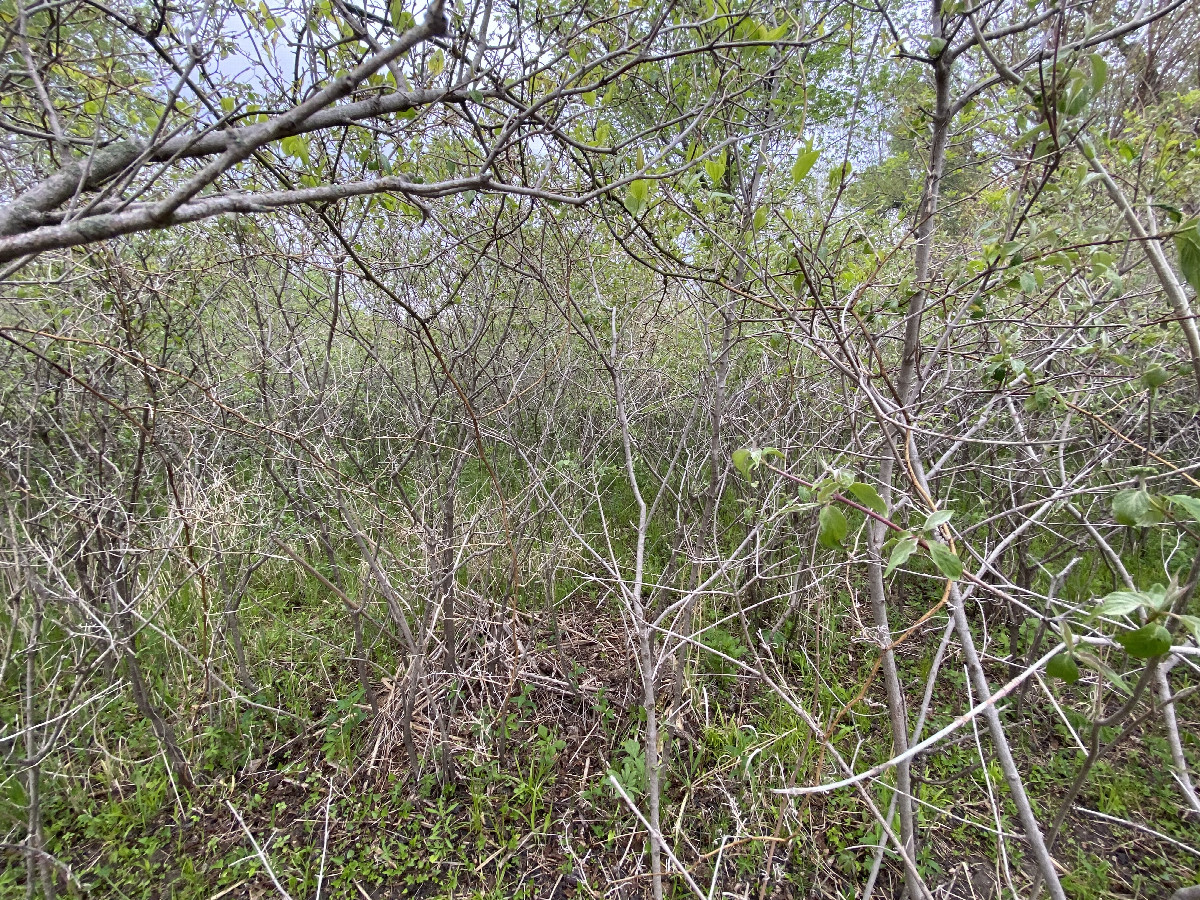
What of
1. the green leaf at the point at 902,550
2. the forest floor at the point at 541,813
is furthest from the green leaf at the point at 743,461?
the forest floor at the point at 541,813

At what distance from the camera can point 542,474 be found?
261cm

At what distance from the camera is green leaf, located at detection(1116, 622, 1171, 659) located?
2.09ft

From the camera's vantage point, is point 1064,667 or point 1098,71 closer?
point 1064,667

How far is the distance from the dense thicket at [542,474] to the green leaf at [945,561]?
501 mm

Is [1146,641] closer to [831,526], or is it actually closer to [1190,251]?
[831,526]

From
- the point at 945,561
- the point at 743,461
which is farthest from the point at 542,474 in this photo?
the point at 945,561

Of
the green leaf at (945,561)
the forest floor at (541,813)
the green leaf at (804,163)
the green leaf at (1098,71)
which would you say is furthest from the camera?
the forest floor at (541,813)

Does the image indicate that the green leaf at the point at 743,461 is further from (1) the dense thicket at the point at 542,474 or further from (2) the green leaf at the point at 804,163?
(2) the green leaf at the point at 804,163

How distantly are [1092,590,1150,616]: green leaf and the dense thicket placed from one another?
500mm

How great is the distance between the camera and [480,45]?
1391 millimetres

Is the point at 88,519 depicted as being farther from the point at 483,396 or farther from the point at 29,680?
the point at 483,396

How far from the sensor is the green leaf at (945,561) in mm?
758

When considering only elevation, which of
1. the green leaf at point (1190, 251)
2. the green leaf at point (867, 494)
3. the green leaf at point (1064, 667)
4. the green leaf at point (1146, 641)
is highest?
the green leaf at point (1190, 251)

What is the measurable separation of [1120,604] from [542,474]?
217cm
